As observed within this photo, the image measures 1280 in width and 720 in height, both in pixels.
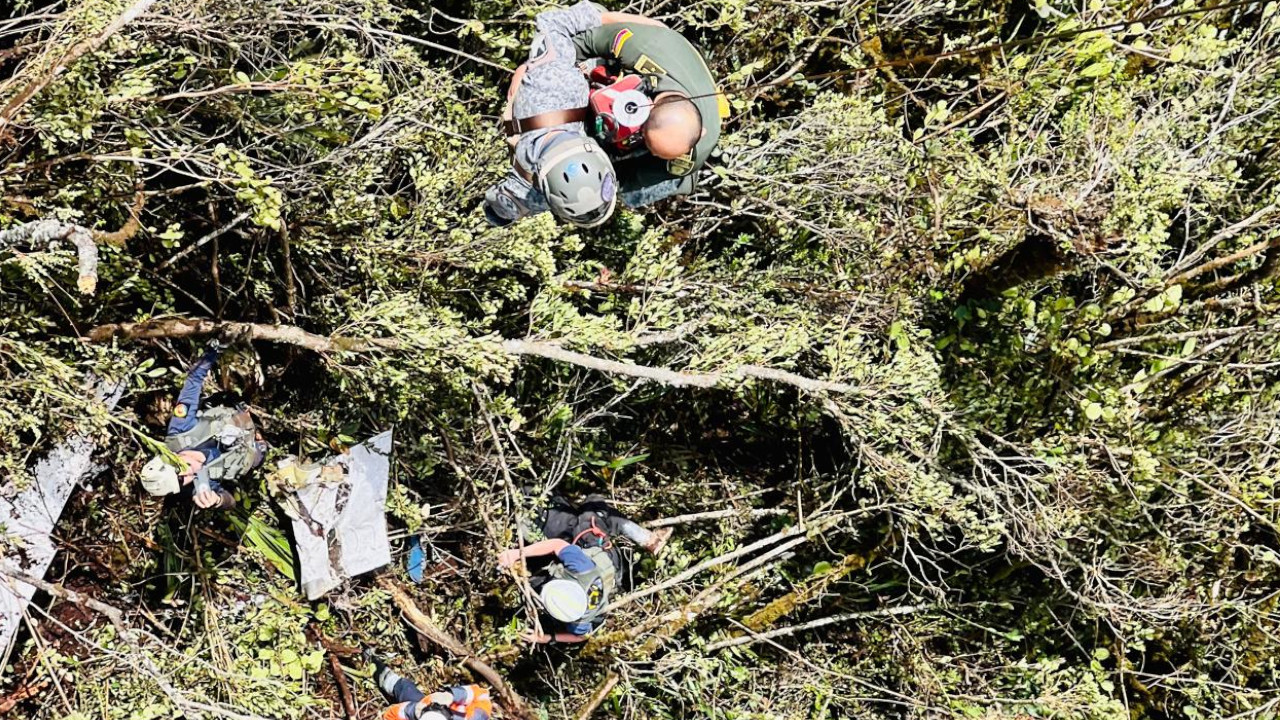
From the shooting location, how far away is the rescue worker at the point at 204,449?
152 inches

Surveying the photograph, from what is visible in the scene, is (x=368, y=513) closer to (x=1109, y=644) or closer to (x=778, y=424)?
(x=778, y=424)

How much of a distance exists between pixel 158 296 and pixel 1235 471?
4.61 metres

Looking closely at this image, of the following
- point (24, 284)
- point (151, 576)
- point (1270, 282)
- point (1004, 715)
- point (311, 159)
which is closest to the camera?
point (24, 284)

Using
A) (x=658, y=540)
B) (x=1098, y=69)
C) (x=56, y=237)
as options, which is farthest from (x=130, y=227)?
(x=1098, y=69)

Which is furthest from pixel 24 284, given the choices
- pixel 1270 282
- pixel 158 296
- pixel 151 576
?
pixel 1270 282

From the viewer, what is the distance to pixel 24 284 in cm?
360

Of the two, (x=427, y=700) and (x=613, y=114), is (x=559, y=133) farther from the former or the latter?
(x=427, y=700)

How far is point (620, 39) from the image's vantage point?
11.4ft

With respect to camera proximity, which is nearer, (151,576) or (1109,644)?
(151,576)

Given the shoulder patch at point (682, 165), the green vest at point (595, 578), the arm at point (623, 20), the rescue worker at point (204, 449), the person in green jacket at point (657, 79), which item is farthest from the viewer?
the green vest at point (595, 578)

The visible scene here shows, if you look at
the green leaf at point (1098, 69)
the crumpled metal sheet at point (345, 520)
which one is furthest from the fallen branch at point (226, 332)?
the green leaf at point (1098, 69)

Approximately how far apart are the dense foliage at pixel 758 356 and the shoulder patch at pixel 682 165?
0.57 meters

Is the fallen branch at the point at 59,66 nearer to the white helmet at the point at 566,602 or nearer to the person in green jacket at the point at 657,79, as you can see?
the person in green jacket at the point at 657,79

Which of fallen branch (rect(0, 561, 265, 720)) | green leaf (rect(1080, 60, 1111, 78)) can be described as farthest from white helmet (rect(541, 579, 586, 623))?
green leaf (rect(1080, 60, 1111, 78))
